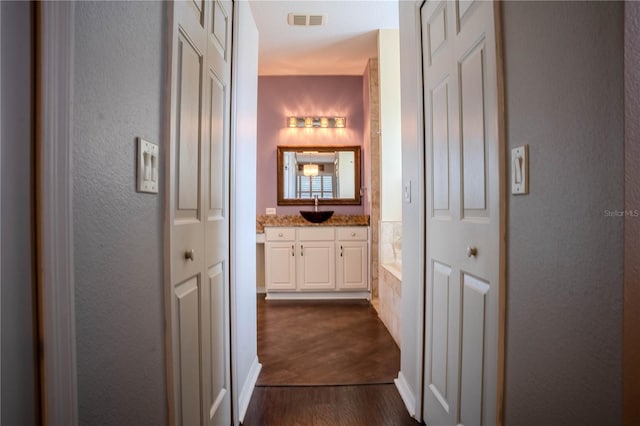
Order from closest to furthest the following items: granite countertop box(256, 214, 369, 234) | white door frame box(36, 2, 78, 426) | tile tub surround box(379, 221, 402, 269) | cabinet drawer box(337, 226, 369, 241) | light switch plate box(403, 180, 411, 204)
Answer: white door frame box(36, 2, 78, 426)
light switch plate box(403, 180, 411, 204)
tile tub surround box(379, 221, 402, 269)
cabinet drawer box(337, 226, 369, 241)
granite countertop box(256, 214, 369, 234)

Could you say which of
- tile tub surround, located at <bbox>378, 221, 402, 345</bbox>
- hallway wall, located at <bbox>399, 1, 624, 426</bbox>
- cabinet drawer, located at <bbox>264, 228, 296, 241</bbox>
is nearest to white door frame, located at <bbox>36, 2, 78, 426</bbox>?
hallway wall, located at <bbox>399, 1, 624, 426</bbox>

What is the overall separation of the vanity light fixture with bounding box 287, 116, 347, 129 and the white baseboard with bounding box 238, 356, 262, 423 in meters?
3.04

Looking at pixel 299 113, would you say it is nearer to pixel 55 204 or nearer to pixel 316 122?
pixel 316 122

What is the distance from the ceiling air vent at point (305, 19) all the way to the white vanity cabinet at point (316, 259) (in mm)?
2079

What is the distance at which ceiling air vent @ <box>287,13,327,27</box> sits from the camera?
3.08m

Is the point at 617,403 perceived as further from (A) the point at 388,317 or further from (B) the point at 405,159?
(A) the point at 388,317

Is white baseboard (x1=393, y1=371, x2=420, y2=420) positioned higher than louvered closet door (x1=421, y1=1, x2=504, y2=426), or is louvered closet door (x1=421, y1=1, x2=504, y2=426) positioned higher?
louvered closet door (x1=421, y1=1, x2=504, y2=426)

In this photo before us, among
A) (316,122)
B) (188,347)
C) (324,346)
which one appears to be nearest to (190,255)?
(188,347)

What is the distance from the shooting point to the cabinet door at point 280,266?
3.92 metres

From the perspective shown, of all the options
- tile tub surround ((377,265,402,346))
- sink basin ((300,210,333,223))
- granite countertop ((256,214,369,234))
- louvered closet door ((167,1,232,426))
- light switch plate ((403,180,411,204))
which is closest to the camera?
louvered closet door ((167,1,232,426))

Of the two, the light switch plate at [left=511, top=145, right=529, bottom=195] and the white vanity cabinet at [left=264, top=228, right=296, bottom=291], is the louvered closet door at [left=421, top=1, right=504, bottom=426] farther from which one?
the white vanity cabinet at [left=264, top=228, right=296, bottom=291]

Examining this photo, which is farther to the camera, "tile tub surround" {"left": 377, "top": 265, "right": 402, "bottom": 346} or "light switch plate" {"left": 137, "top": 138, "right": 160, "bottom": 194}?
"tile tub surround" {"left": 377, "top": 265, "right": 402, "bottom": 346}

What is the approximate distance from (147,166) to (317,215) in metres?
3.30

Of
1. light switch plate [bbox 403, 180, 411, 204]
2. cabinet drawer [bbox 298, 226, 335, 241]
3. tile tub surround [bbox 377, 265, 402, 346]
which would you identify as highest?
light switch plate [bbox 403, 180, 411, 204]
